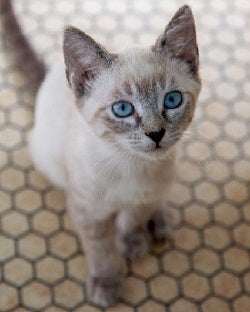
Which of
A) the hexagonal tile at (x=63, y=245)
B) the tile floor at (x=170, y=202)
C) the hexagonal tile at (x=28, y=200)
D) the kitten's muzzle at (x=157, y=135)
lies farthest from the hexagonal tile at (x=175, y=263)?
the kitten's muzzle at (x=157, y=135)

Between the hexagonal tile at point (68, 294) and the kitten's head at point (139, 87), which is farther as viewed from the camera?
the hexagonal tile at point (68, 294)

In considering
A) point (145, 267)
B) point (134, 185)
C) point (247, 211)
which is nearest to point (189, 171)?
point (247, 211)

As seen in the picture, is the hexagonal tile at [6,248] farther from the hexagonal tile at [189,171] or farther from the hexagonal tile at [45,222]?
the hexagonal tile at [189,171]

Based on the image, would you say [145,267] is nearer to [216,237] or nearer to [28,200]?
[216,237]

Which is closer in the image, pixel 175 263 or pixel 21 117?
pixel 175 263

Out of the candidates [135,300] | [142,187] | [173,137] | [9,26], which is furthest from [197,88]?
[9,26]

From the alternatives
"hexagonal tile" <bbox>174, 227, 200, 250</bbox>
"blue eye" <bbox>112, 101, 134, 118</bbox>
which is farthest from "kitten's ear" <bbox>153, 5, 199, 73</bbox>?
"hexagonal tile" <bbox>174, 227, 200, 250</bbox>
